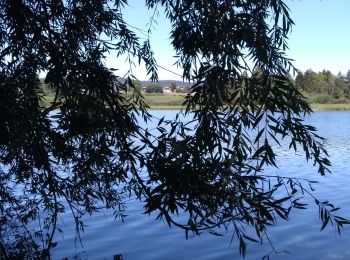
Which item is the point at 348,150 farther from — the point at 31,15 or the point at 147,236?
the point at 31,15

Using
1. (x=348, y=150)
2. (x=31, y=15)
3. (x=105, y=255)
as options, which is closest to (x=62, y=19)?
(x=31, y=15)

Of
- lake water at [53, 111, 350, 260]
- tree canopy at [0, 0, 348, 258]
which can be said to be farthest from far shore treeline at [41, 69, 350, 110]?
lake water at [53, 111, 350, 260]

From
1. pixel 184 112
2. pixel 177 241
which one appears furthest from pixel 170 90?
pixel 177 241

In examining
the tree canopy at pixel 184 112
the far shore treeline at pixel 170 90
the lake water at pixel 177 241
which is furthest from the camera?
the lake water at pixel 177 241

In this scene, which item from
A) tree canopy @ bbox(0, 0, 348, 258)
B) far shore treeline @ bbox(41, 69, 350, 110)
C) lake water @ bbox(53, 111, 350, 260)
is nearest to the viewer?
tree canopy @ bbox(0, 0, 348, 258)

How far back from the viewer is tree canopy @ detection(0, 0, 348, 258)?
201cm

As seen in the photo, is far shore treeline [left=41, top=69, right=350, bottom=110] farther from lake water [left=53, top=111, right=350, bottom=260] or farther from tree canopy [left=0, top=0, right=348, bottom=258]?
lake water [left=53, top=111, right=350, bottom=260]

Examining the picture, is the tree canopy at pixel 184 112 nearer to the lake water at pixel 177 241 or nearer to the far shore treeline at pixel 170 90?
the far shore treeline at pixel 170 90

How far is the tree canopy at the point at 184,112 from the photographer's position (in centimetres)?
201

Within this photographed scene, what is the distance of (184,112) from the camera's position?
2.75m

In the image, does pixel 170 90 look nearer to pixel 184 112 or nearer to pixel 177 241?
pixel 184 112

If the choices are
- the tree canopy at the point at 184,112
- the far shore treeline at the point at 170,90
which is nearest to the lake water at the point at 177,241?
the far shore treeline at the point at 170,90

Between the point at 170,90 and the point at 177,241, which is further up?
the point at 170,90

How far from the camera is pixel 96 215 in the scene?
26.0 ft
